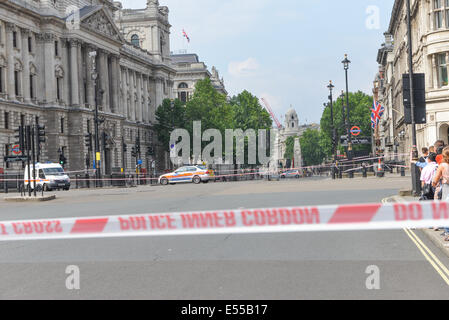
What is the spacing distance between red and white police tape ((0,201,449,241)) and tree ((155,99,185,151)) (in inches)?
2987

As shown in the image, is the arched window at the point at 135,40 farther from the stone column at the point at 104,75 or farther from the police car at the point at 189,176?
the police car at the point at 189,176

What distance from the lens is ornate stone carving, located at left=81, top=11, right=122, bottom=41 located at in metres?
72.6

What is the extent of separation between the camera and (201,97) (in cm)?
8219

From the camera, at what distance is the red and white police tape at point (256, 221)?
5.66 m

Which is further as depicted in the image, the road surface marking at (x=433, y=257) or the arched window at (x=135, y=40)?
the arched window at (x=135, y=40)

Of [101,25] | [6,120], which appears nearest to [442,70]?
[6,120]

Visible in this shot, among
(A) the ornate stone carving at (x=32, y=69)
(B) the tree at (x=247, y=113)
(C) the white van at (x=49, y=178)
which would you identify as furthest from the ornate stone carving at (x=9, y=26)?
(B) the tree at (x=247, y=113)

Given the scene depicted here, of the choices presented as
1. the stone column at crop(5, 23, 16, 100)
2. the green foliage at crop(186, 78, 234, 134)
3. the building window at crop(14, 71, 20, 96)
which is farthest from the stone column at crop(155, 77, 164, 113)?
the stone column at crop(5, 23, 16, 100)

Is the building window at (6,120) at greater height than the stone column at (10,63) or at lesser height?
lesser

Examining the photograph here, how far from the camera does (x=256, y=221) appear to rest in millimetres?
6133

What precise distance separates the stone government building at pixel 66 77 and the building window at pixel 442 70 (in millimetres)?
25077

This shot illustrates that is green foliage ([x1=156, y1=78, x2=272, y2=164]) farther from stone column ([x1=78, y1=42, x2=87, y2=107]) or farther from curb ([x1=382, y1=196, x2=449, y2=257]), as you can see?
curb ([x1=382, y1=196, x2=449, y2=257])
